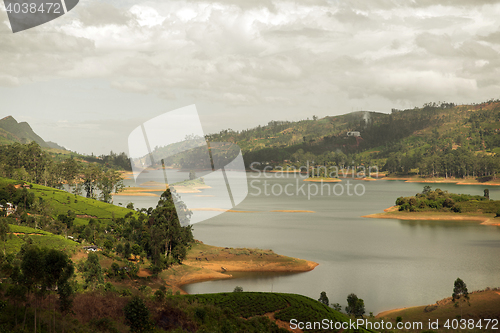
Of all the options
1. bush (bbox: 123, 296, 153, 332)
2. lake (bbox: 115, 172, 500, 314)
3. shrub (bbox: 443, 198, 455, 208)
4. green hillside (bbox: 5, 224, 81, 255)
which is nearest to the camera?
bush (bbox: 123, 296, 153, 332)

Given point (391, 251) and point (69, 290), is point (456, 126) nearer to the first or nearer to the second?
point (391, 251)

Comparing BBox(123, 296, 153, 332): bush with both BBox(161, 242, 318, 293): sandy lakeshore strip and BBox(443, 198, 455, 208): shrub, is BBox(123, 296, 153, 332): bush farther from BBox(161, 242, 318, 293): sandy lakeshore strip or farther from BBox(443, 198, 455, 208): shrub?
BBox(443, 198, 455, 208): shrub

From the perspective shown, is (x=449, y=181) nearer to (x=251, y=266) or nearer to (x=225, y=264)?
(x=251, y=266)

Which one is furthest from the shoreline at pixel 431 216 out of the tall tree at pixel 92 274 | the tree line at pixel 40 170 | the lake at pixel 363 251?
the tall tree at pixel 92 274

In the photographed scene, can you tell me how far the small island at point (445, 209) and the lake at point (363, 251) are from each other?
2.66m

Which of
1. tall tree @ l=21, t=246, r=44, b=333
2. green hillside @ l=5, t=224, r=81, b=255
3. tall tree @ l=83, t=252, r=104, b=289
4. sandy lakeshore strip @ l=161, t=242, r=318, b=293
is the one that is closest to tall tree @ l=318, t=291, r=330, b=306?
sandy lakeshore strip @ l=161, t=242, r=318, b=293

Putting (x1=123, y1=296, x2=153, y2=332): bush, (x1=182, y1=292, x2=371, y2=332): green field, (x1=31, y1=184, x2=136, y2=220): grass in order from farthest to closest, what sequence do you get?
(x1=31, y1=184, x2=136, y2=220): grass < (x1=182, y1=292, x2=371, y2=332): green field < (x1=123, y1=296, x2=153, y2=332): bush

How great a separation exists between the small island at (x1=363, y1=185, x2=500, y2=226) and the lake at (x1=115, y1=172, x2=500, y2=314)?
2.66 meters

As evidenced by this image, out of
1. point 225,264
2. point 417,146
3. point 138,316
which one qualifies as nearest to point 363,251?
point 225,264

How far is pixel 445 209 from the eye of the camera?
55.6 meters

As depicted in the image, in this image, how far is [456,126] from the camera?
164500 mm

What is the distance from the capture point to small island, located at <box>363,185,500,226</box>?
53344 mm

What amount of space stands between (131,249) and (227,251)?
7.52 metres

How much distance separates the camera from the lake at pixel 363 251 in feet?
80.7
